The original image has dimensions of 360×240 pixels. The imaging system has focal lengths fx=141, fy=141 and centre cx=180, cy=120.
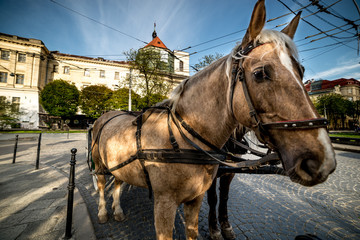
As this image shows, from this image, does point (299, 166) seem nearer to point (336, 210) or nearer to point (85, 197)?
point (336, 210)

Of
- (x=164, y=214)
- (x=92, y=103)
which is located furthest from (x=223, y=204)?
(x=92, y=103)

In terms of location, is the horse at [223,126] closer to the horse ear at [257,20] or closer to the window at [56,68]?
the horse ear at [257,20]

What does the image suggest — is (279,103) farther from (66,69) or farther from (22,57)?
(22,57)

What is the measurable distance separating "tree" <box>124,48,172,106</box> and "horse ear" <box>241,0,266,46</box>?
17.9 meters

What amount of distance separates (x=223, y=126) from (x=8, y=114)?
125ft

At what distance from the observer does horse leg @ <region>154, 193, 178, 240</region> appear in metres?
1.37

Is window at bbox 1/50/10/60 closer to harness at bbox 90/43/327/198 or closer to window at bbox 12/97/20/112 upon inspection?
window at bbox 12/97/20/112

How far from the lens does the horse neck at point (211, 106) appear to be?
4.13 feet

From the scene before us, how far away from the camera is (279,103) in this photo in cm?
91

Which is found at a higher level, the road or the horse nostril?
the horse nostril

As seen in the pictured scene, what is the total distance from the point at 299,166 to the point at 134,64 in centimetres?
2056

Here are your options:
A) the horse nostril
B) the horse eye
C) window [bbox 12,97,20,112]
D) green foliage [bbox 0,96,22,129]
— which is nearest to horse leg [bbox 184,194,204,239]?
the horse nostril

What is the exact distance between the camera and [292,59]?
1.00 meters

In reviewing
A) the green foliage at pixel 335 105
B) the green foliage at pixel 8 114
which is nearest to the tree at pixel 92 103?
the green foliage at pixel 8 114
